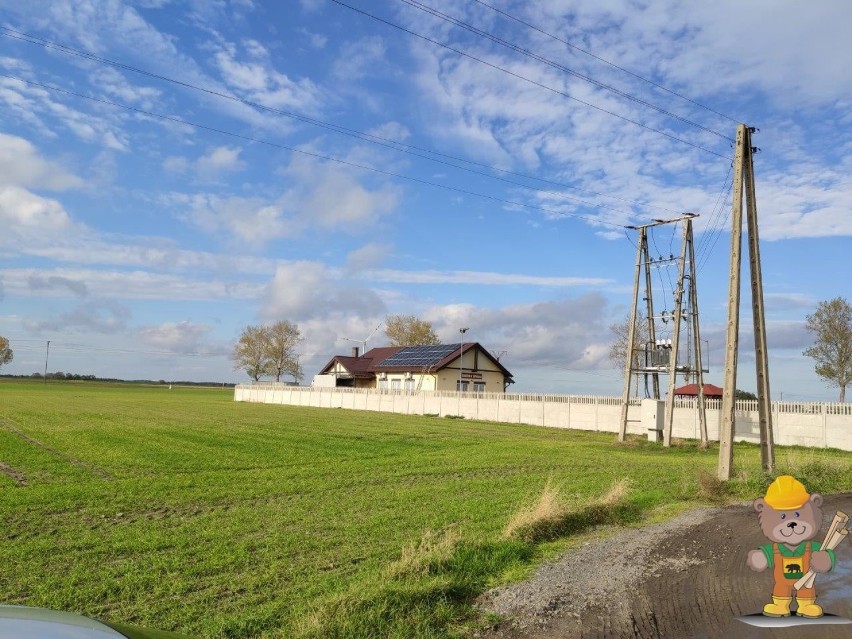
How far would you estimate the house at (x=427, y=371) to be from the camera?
59.8 m

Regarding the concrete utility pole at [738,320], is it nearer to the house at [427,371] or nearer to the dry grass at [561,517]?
the dry grass at [561,517]

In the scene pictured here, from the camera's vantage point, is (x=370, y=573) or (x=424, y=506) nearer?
(x=370, y=573)

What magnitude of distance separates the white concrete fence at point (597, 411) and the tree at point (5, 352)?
101443 millimetres

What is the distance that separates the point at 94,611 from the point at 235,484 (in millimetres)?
8377

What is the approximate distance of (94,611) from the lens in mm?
6012

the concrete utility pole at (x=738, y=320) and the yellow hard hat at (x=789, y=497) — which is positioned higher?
the concrete utility pole at (x=738, y=320)

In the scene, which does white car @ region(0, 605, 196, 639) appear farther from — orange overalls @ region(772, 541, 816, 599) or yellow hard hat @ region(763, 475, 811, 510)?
orange overalls @ region(772, 541, 816, 599)

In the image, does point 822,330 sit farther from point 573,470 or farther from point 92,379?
point 92,379

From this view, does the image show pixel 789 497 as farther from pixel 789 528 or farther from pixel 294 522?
pixel 294 522

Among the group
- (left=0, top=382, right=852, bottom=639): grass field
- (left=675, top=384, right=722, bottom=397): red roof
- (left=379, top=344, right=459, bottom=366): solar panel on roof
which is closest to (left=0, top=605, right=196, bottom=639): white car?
(left=0, top=382, right=852, bottom=639): grass field

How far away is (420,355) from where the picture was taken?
210 ft

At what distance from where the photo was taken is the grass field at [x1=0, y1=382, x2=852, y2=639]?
237 inches

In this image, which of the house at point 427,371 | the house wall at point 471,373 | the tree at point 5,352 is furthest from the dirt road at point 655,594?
the tree at point 5,352

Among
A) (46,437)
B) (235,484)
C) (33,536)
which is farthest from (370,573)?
(46,437)
